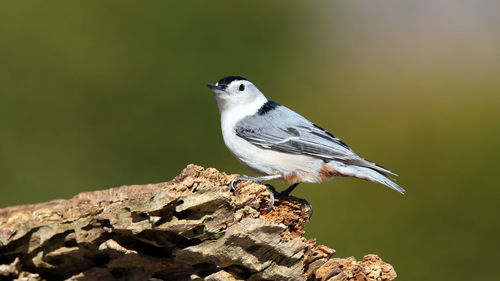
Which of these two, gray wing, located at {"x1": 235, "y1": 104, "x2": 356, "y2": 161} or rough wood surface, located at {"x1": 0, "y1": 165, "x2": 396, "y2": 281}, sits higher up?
gray wing, located at {"x1": 235, "y1": 104, "x2": 356, "y2": 161}

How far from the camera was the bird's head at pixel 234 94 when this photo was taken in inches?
116

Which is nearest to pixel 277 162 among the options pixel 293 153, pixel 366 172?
pixel 293 153

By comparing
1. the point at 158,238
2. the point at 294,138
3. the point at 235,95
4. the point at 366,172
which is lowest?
the point at 158,238

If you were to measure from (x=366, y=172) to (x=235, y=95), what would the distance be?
72cm

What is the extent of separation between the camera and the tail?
263cm

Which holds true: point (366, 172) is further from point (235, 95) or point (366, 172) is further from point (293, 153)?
point (235, 95)

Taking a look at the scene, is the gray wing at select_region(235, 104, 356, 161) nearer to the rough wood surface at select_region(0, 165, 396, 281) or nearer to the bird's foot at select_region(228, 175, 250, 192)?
the bird's foot at select_region(228, 175, 250, 192)

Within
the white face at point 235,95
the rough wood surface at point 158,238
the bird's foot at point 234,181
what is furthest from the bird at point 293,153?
the rough wood surface at point 158,238

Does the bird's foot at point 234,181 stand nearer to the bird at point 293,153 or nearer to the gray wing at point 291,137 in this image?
the bird at point 293,153

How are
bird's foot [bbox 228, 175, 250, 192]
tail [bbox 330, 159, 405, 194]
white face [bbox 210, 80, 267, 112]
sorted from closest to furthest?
bird's foot [bbox 228, 175, 250, 192]
tail [bbox 330, 159, 405, 194]
white face [bbox 210, 80, 267, 112]

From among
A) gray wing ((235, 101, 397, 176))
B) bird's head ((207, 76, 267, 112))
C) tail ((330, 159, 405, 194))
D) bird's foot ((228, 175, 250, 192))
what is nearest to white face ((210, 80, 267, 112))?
bird's head ((207, 76, 267, 112))

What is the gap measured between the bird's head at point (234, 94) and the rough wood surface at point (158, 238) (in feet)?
2.58

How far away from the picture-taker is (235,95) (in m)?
2.95

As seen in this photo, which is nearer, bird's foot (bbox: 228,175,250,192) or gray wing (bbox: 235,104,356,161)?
bird's foot (bbox: 228,175,250,192)
